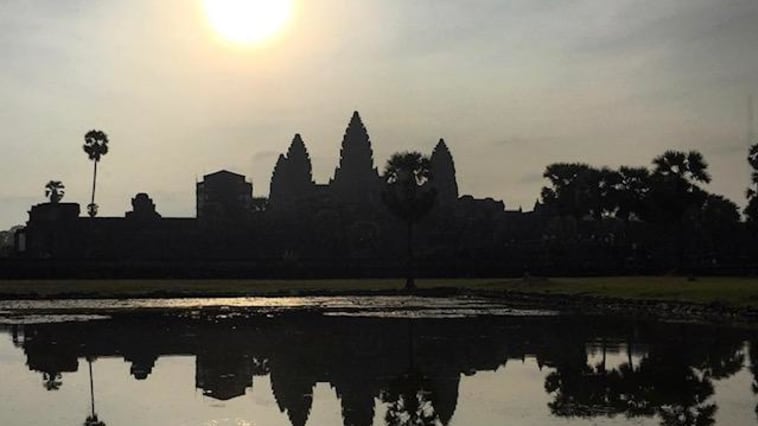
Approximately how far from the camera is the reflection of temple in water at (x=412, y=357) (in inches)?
642

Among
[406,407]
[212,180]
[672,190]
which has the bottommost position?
[406,407]

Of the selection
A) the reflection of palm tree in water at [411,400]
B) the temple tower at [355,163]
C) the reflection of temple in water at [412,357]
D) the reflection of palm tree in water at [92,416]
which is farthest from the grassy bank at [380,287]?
the temple tower at [355,163]

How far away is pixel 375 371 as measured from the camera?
20391 mm

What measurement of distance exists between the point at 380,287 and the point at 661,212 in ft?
61.7

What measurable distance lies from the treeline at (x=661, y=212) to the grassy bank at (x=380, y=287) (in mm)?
6552

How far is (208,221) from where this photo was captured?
324 ft

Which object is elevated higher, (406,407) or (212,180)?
(212,180)

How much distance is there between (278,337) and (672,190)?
39.6m

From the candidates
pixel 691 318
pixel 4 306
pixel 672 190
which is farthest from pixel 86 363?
pixel 672 190

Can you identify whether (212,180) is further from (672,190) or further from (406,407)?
(406,407)

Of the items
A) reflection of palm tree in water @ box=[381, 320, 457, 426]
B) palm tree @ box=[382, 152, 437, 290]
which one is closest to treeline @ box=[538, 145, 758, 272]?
palm tree @ box=[382, 152, 437, 290]

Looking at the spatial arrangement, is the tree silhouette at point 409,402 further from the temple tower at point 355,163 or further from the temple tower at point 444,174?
the temple tower at point 444,174

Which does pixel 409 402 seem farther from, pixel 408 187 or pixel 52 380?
pixel 408 187

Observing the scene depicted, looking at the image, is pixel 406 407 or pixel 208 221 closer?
pixel 406 407
